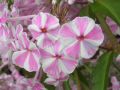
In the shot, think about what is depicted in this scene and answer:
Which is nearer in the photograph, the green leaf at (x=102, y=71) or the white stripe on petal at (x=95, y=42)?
the white stripe on petal at (x=95, y=42)

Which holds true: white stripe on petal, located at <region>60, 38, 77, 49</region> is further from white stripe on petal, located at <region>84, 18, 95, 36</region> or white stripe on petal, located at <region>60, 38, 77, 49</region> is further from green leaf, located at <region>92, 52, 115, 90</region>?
green leaf, located at <region>92, 52, 115, 90</region>

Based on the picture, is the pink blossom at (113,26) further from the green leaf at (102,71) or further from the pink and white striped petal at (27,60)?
the pink and white striped petal at (27,60)

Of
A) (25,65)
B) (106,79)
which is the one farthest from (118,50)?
(25,65)

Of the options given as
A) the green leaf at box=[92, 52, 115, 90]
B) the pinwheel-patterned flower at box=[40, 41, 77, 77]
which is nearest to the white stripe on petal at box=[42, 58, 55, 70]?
the pinwheel-patterned flower at box=[40, 41, 77, 77]

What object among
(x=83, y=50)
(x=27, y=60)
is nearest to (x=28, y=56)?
(x=27, y=60)

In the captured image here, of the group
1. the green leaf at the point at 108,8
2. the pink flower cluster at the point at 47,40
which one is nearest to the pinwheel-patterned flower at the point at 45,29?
the pink flower cluster at the point at 47,40
